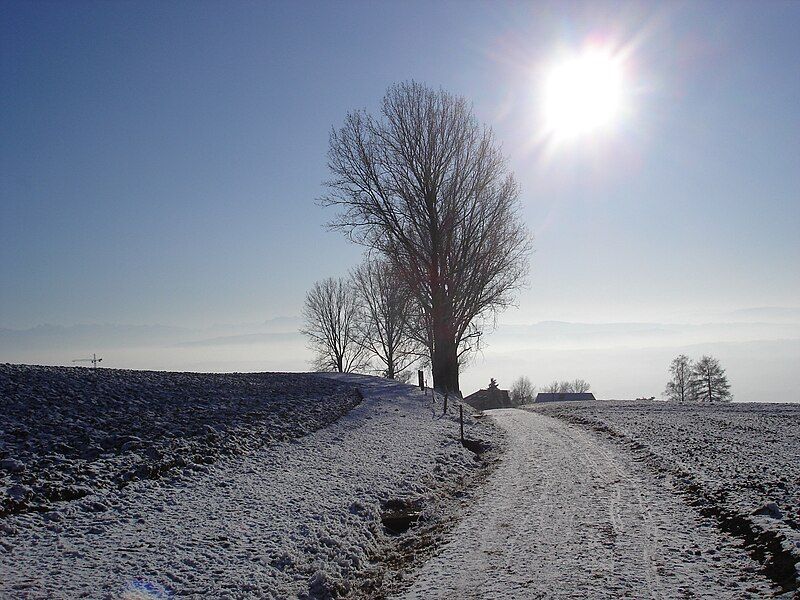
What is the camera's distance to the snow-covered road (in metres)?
6.53

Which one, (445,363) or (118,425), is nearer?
(118,425)

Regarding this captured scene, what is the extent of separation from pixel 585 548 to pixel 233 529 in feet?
15.7

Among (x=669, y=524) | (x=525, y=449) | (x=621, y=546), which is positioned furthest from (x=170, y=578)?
(x=525, y=449)

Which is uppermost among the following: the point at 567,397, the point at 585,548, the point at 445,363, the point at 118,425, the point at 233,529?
the point at 445,363

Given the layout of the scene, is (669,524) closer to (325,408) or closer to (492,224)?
(325,408)

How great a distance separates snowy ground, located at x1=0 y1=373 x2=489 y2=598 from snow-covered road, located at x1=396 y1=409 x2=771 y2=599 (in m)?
1.15

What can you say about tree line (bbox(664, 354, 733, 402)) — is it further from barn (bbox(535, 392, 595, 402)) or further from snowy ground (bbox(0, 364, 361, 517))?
snowy ground (bbox(0, 364, 361, 517))

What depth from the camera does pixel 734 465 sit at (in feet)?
41.1

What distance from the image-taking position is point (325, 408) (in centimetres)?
1786

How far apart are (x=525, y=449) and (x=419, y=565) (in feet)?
31.5

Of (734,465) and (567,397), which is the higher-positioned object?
(734,465)

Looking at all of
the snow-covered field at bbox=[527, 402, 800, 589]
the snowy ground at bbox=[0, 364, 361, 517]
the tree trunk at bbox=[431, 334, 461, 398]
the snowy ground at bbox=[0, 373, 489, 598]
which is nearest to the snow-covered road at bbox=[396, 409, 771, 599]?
the snow-covered field at bbox=[527, 402, 800, 589]

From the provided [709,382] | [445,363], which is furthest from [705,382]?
[445,363]

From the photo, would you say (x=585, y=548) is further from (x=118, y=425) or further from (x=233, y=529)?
(x=118, y=425)
